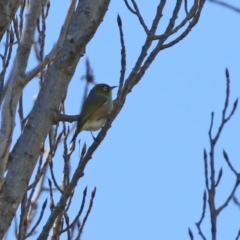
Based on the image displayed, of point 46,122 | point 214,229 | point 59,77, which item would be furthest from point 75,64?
point 214,229

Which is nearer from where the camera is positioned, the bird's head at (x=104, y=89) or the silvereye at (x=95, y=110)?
the silvereye at (x=95, y=110)

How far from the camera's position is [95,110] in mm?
5992

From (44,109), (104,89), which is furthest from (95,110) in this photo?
(44,109)

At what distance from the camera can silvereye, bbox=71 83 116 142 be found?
18.3ft

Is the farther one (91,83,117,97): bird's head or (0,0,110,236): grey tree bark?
(91,83,117,97): bird's head

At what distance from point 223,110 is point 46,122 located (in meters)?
1.03

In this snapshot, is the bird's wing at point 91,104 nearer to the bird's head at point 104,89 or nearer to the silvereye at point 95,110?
the silvereye at point 95,110

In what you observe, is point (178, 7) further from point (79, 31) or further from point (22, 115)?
point (22, 115)

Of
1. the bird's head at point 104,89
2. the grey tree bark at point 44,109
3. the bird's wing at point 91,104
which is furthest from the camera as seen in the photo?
the bird's head at point 104,89

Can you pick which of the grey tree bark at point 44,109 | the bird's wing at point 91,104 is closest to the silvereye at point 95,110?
the bird's wing at point 91,104

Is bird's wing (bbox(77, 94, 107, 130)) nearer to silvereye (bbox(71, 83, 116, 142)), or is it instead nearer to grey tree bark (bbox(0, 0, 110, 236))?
silvereye (bbox(71, 83, 116, 142))

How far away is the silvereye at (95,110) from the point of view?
557cm

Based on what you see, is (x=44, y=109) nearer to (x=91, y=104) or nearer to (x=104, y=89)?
(x=91, y=104)

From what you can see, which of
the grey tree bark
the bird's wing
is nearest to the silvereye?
the bird's wing
